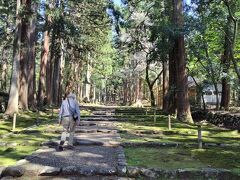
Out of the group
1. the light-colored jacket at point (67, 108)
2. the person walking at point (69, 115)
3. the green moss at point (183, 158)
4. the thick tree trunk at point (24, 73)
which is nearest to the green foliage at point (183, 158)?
the green moss at point (183, 158)

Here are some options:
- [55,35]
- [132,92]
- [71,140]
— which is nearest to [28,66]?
[55,35]

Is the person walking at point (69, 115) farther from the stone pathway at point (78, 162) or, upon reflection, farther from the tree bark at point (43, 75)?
the tree bark at point (43, 75)

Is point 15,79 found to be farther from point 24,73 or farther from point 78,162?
point 78,162

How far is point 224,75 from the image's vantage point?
26.8 meters

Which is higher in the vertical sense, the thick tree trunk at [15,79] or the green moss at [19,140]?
the thick tree trunk at [15,79]

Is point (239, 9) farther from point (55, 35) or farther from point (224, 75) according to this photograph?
point (55, 35)

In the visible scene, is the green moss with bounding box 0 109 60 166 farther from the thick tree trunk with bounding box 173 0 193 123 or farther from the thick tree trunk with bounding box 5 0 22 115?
the thick tree trunk with bounding box 173 0 193 123

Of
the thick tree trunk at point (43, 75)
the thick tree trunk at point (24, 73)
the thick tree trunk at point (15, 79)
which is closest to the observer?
the thick tree trunk at point (15, 79)

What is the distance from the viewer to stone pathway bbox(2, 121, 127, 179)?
25.8 feet

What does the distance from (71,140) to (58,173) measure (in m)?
3.26

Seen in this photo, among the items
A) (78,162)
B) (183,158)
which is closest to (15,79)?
(78,162)

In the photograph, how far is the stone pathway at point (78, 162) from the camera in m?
7.86

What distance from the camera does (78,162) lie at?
29.4ft

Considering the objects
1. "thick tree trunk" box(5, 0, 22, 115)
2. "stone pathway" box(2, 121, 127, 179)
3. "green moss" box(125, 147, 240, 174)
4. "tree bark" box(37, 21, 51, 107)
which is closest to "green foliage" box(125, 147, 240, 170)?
"green moss" box(125, 147, 240, 174)
